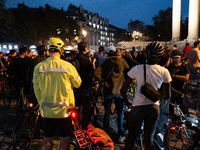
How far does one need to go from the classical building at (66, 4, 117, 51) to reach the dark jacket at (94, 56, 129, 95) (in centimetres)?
7915

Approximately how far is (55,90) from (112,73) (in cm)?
215

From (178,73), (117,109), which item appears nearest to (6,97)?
(117,109)

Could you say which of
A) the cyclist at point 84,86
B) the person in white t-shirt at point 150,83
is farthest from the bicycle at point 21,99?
the person in white t-shirt at point 150,83

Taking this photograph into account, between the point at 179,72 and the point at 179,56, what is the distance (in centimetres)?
37

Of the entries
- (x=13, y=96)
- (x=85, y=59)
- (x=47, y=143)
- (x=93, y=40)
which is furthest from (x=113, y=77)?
(x=93, y=40)

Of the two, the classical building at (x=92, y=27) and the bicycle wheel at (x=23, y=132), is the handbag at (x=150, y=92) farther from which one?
the classical building at (x=92, y=27)

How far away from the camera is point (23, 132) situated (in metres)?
4.95

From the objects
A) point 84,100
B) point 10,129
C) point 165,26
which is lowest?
point 10,129

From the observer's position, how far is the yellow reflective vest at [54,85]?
3.12 m

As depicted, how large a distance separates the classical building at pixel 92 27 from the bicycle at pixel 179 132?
80.7 metres

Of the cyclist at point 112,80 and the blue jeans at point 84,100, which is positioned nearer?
the cyclist at point 112,80

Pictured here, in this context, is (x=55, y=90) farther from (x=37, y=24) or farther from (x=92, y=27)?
(x=92, y=27)

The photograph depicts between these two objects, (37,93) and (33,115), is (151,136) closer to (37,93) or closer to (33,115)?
(37,93)

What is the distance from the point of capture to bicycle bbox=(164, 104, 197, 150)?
3.62m
